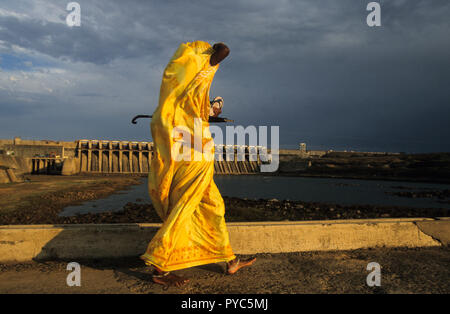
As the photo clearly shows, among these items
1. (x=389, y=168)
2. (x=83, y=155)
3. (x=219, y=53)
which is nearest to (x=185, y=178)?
(x=219, y=53)

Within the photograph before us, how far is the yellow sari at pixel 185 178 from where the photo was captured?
2.92 m

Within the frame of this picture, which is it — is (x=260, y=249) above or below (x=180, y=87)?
below

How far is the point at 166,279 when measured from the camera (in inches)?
111

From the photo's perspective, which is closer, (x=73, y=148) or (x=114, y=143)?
(x=73, y=148)

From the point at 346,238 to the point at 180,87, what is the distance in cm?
322

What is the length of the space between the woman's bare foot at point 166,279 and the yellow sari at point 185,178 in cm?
11

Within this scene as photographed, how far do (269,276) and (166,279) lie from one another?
1.11 metres

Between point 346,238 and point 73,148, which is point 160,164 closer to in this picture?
point 346,238

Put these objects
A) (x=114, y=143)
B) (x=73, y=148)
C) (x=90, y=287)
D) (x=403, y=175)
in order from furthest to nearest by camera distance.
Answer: (x=114, y=143) → (x=73, y=148) → (x=403, y=175) → (x=90, y=287)

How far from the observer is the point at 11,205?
10.5 m

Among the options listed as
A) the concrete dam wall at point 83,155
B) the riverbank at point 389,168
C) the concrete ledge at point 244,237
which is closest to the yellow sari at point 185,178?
the concrete ledge at point 244,237

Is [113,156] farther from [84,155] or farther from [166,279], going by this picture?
[166,279]
